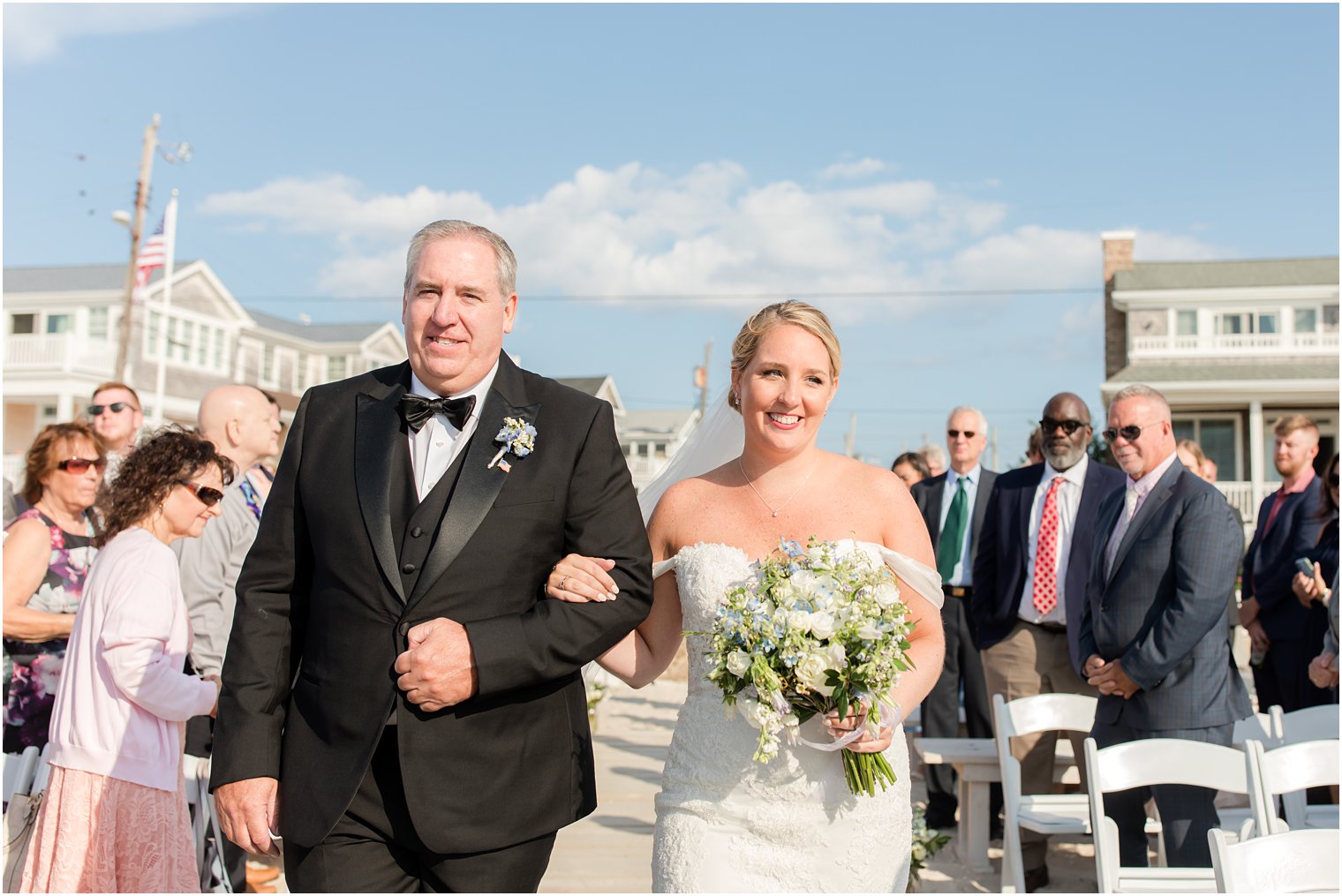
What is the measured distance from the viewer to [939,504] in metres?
9.02

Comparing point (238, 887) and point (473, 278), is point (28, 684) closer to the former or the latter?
point (238, 887)

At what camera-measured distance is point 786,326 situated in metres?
3.72

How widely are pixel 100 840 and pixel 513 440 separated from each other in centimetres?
236

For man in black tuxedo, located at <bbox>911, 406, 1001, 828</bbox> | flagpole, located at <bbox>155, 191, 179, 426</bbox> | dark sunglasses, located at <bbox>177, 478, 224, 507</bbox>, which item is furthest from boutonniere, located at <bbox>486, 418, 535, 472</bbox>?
flagpole, located at <bbox>155, 191, 179, 426</bbox>

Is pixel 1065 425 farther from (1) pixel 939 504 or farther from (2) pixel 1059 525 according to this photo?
(1) pixel 939 504

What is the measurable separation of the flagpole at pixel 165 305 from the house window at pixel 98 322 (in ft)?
5.16

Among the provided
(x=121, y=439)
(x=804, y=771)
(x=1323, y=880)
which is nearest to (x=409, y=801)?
(x=804, y=771)

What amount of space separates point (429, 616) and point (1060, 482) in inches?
221

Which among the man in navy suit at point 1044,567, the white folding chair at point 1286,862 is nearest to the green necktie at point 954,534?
the man in navy suit at point 1044,567

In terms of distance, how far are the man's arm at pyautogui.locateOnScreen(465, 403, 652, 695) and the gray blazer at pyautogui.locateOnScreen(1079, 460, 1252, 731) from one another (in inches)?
140

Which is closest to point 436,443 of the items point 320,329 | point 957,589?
point 957,589

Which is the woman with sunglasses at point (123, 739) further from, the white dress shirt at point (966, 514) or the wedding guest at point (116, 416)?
the white dress shirt at point (966, 514)

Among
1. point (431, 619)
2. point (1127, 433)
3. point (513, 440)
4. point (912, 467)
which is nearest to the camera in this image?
point (431, 619)

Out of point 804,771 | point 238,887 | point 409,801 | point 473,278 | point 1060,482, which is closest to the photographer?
point 409,801
